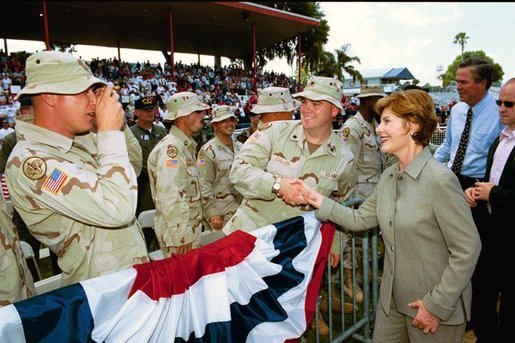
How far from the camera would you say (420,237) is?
2199 mm

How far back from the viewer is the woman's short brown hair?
2.25 meters

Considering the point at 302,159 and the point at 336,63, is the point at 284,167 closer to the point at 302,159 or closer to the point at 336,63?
the point at 302,159

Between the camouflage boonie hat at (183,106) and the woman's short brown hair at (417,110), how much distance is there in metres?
2.54

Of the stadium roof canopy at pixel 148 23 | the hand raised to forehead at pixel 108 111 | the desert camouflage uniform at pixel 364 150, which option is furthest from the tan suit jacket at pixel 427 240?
the stadium roof canopy at pixel 148 23

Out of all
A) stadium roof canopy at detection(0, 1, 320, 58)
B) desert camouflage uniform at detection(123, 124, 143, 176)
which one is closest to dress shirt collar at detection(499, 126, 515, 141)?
desert camouflage uniform at detection(123, 124, 143, 176)

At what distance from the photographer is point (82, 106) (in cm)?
200

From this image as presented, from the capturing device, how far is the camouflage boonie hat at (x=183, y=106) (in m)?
4.34

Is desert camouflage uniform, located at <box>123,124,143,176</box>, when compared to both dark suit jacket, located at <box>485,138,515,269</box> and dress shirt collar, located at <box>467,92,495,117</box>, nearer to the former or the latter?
dark suit jacket, located at <box>485,138,515,269</box>

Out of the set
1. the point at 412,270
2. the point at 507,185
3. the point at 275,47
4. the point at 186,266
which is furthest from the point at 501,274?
the point at 275,47

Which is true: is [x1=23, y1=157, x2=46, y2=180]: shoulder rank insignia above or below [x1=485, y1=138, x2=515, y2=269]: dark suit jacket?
above

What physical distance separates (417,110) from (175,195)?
7.78 ft

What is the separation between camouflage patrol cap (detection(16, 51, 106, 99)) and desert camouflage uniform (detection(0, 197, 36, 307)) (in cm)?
67

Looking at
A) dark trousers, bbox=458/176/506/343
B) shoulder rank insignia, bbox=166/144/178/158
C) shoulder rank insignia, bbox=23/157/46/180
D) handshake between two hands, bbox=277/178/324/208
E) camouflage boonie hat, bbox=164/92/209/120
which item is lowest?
dark trousers, bbox=458/176/506/343

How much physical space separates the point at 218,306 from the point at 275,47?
43311 millimetres
